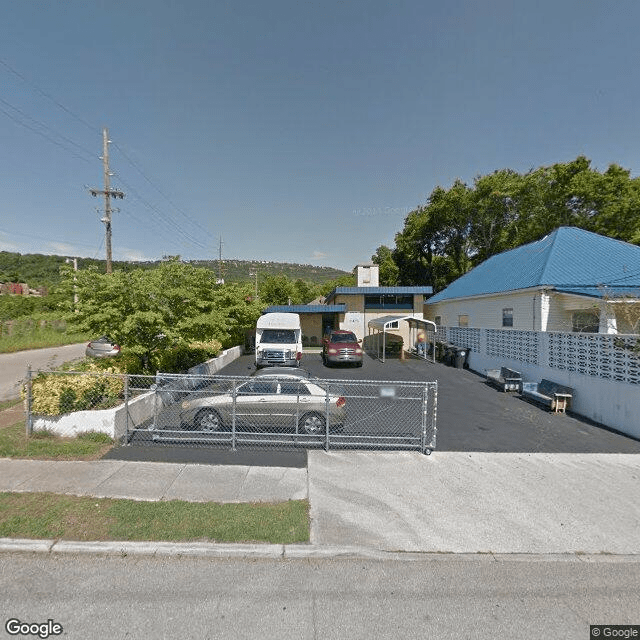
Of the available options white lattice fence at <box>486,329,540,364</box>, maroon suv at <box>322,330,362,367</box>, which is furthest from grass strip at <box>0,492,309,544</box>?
maroon suv at <box>322,330,362,367</box>

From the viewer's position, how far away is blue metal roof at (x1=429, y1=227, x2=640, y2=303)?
13.4m

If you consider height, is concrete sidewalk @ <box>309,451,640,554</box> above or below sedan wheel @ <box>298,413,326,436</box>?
below

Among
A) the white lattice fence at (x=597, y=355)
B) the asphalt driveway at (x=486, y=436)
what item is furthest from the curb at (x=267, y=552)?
the white lattice fence at (x=597, y=355)

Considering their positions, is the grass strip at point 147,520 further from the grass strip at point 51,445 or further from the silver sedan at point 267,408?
the silver sedan at point 267,408

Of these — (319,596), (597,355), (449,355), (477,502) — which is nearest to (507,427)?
(597,355)

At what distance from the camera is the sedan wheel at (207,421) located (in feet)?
23.8

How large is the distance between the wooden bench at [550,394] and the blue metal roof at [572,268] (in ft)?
16.0

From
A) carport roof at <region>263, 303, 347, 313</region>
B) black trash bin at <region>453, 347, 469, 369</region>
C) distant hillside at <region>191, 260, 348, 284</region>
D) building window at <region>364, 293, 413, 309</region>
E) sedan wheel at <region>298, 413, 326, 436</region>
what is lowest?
sedan wheel at <region>298, 413, 326, 436</region>

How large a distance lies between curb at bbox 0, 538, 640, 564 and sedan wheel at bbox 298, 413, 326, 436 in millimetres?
3333

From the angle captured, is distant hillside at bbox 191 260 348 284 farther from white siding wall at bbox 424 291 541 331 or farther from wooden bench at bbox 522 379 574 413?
wooden bench at bbox 522 379 574 413

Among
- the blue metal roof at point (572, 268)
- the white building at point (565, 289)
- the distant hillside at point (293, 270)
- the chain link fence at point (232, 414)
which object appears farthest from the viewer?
the distant hillside at point (293, 270)

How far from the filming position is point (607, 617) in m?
3.12

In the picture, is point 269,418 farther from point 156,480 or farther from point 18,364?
point 18,364

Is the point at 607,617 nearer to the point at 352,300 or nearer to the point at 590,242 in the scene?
the point at 590,242
